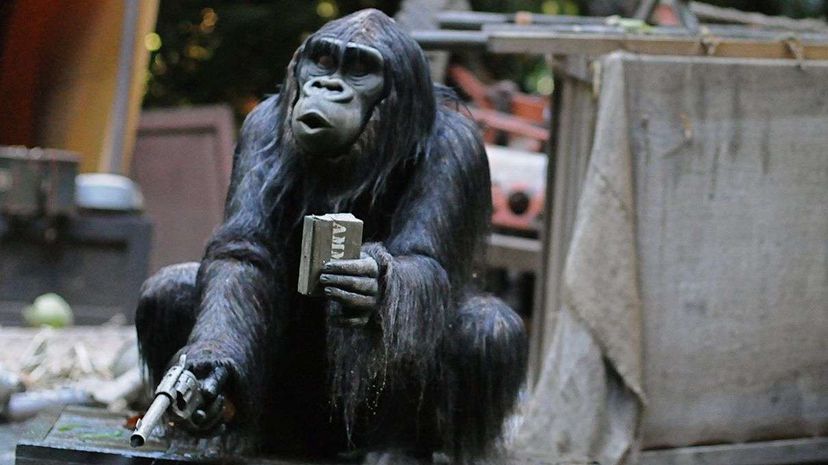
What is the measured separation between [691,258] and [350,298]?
5.99 feet

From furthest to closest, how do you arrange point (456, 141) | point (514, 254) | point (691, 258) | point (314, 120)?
point (514, 254) → point (691, 258) → point (456, 141) → point (314, 120)

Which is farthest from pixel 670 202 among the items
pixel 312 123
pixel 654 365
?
pixel 312 123

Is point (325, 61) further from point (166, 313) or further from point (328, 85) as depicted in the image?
point (166, 313)

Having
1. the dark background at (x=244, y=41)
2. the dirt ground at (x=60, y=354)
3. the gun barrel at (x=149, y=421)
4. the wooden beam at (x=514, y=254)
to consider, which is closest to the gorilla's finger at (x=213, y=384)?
the gun barrel at (x=149, y=421)

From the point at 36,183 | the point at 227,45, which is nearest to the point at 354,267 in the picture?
the point at 36,183

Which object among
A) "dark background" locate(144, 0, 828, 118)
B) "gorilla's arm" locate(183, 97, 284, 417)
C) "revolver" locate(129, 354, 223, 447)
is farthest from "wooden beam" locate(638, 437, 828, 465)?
"dark background" locate(144, 0, 828, 118)

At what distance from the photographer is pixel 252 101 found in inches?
426

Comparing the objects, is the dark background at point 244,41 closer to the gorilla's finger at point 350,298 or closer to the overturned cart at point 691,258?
the overturned cart at point 691,258

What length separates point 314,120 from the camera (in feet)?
11.1

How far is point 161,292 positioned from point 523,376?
975 mm

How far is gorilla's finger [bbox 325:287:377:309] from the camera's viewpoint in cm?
304

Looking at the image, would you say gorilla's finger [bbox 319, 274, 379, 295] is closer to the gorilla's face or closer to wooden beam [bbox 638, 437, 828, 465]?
the gorilla's face

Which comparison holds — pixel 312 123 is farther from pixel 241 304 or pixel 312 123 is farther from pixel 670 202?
pixel 670 202

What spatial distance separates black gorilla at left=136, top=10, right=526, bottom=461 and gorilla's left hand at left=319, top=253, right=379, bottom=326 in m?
0.10
